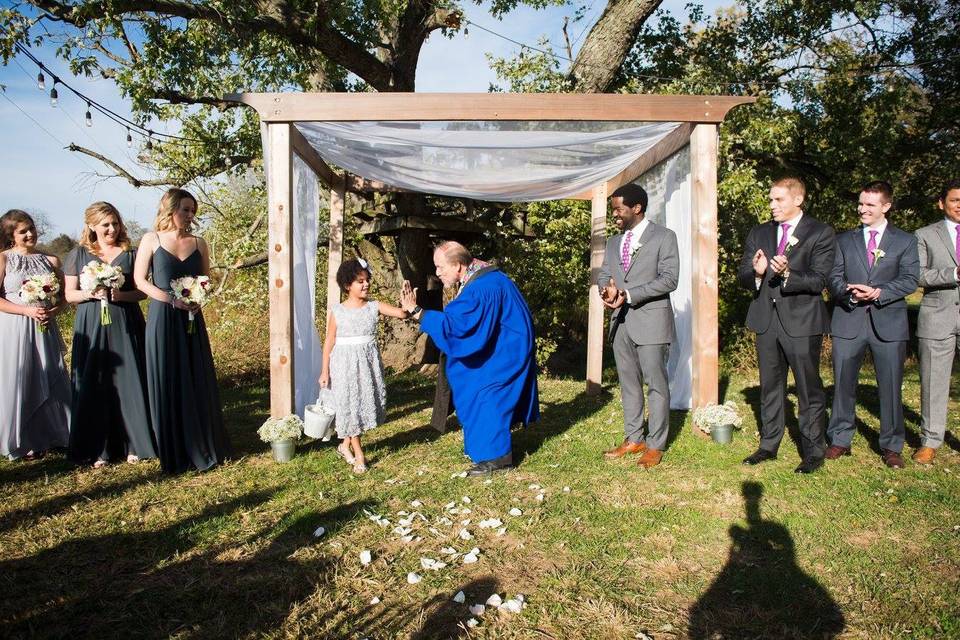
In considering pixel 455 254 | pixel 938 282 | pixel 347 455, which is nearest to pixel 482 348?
pixel 455 254

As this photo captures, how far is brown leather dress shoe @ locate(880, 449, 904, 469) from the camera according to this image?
16.9 ft

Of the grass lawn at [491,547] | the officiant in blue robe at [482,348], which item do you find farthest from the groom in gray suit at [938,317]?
the officiant in blue robe at [482,348]

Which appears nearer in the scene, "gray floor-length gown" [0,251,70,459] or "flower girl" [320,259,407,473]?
"flower girl" [320,259,407,473]

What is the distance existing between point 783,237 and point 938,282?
1.22m

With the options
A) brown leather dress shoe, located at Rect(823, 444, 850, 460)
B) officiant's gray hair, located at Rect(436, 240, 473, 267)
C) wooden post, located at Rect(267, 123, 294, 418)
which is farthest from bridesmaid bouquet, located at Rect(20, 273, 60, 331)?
brown leather dress shoe, located at Rect(823, 444, 850, 460)

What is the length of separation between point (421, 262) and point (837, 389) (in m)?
7.34

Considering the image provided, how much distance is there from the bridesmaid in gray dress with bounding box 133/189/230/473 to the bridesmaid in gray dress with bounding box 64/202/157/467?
0.29 metres

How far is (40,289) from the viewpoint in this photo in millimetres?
5523

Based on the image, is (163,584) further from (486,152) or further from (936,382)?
(936,382)

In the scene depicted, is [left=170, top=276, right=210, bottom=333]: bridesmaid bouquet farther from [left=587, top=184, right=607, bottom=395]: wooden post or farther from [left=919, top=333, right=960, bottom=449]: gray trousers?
[left=919, top=333, right=960, bottom=449]: gray trousers

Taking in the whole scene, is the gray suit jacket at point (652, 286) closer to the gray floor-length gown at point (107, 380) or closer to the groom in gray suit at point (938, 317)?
the groom in gray suit at point (938, 317)

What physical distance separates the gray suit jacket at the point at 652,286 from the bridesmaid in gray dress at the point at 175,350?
3.32 meters

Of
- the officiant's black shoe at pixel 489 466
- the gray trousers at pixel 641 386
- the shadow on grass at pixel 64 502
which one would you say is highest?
the gray trousers at pixel 641 386

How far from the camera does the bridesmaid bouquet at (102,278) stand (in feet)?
17.3
